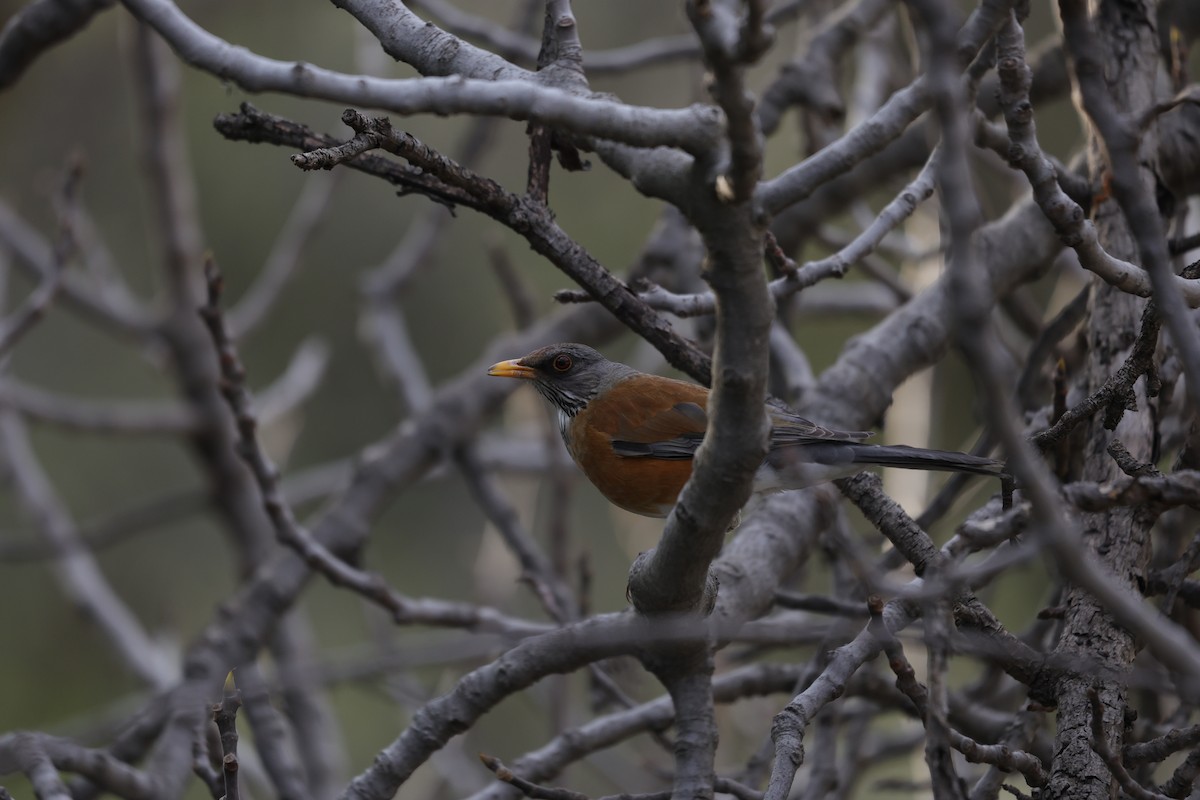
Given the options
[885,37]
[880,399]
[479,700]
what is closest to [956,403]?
[885,37]

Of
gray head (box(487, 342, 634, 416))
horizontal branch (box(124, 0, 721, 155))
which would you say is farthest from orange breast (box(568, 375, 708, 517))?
horizontal branch (box(124, 0, 721, 155))

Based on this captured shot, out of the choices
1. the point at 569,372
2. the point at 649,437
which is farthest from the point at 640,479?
the point at 569,372

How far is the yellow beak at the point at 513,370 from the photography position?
4.88m

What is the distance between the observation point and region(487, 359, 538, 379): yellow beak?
4883 mm

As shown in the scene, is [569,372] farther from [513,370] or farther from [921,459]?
[921,459]

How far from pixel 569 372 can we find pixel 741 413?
3.00m

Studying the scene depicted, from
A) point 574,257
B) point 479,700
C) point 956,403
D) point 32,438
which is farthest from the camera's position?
point 32,438

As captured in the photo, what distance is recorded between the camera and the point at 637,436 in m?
4.69

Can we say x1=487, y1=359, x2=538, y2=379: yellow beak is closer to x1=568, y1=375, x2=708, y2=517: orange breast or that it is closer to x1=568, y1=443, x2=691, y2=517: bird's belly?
x1=568, y1=375, x2=708, y2=517: orange breast

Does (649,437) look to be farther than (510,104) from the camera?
Yes

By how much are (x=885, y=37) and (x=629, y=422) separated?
3.24 m

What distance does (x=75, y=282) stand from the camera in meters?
6.87

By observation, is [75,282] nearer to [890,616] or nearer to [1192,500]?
[890,616]

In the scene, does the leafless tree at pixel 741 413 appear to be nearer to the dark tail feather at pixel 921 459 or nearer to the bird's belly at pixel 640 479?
the dark tail feather at pixel 921 459
